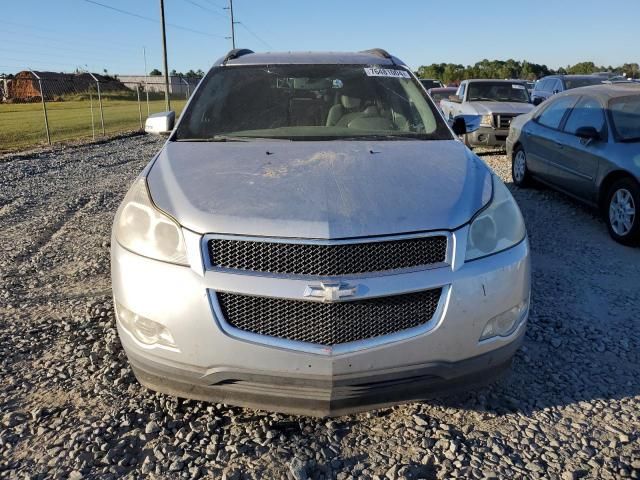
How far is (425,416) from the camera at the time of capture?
2.86 metres

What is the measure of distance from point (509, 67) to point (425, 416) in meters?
79.3

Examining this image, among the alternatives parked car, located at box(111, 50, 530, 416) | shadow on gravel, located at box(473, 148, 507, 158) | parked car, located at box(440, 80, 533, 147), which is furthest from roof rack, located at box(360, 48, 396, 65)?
shadow on gravel, located at box(473, 148, 507, 158)

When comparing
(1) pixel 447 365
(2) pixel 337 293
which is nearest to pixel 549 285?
(1) pixel 447 365

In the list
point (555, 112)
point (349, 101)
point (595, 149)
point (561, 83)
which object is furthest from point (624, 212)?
point (561, 83)

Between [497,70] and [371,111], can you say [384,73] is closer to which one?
[371,111]

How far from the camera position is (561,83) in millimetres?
16375

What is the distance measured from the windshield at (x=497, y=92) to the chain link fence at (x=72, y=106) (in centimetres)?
1150

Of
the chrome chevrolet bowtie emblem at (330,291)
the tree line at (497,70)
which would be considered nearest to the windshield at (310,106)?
the chrome chevrolet bowtie emblem at (330,291)

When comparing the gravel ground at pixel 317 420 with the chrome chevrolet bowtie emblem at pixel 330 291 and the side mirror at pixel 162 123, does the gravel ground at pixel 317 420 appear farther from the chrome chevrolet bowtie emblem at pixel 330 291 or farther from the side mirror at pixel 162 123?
the side mirror at pixel 162 123

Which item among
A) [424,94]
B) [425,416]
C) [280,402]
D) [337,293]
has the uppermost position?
[424,94]

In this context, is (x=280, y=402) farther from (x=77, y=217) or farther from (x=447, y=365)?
(x=77, y=217)

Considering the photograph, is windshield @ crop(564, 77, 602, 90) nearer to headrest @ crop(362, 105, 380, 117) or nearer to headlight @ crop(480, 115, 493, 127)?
headlight @ crop(480, 115, 493, 127)

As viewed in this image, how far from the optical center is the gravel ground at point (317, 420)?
2484 mm

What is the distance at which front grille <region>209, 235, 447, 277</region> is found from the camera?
231 cm
